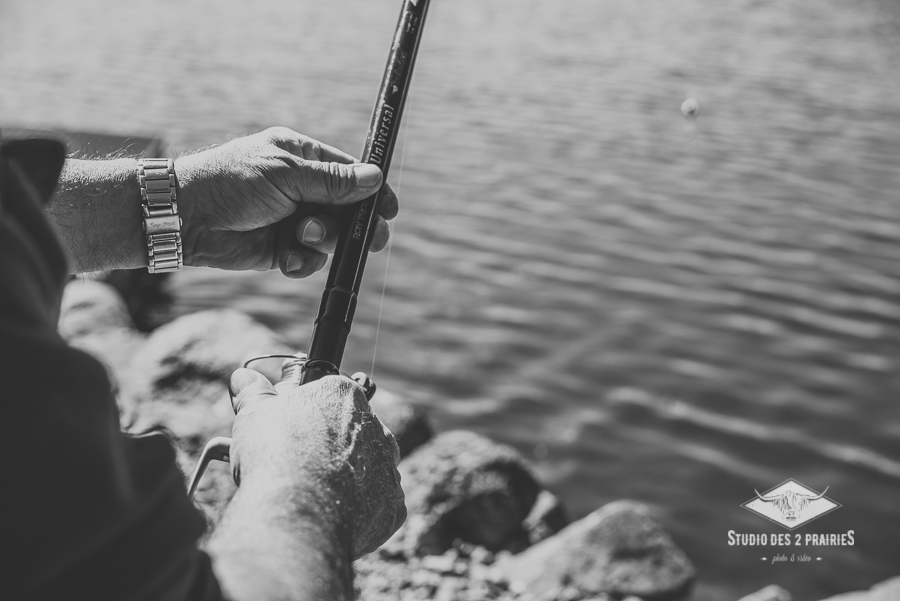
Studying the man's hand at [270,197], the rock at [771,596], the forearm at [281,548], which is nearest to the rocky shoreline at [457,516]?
the rock at [771,596]

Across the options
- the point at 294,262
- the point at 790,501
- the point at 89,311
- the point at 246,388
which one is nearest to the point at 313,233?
the point at 294,262

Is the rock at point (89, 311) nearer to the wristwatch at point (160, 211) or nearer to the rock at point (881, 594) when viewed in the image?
the wristwatch at point (160, 211)

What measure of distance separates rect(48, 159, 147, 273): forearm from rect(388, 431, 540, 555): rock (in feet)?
8.47

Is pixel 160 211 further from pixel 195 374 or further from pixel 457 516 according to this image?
pixel 195 374

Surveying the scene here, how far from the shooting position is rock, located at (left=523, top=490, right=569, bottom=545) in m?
4.79

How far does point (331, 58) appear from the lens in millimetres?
14031

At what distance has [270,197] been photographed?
2.44 meters

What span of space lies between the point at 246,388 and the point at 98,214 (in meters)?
0.91

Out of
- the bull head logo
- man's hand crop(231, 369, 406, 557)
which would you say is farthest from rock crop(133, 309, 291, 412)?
man's hand crop(231, 369, 406, 557)

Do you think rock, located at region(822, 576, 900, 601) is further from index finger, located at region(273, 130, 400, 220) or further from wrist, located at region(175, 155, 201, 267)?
wrist, located at region(175, 155, 201, 267)

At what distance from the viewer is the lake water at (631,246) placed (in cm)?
543

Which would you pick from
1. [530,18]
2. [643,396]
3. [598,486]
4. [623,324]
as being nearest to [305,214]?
[598,486]

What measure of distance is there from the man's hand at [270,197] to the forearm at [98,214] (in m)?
0.14

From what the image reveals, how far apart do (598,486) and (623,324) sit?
1.72 metres
